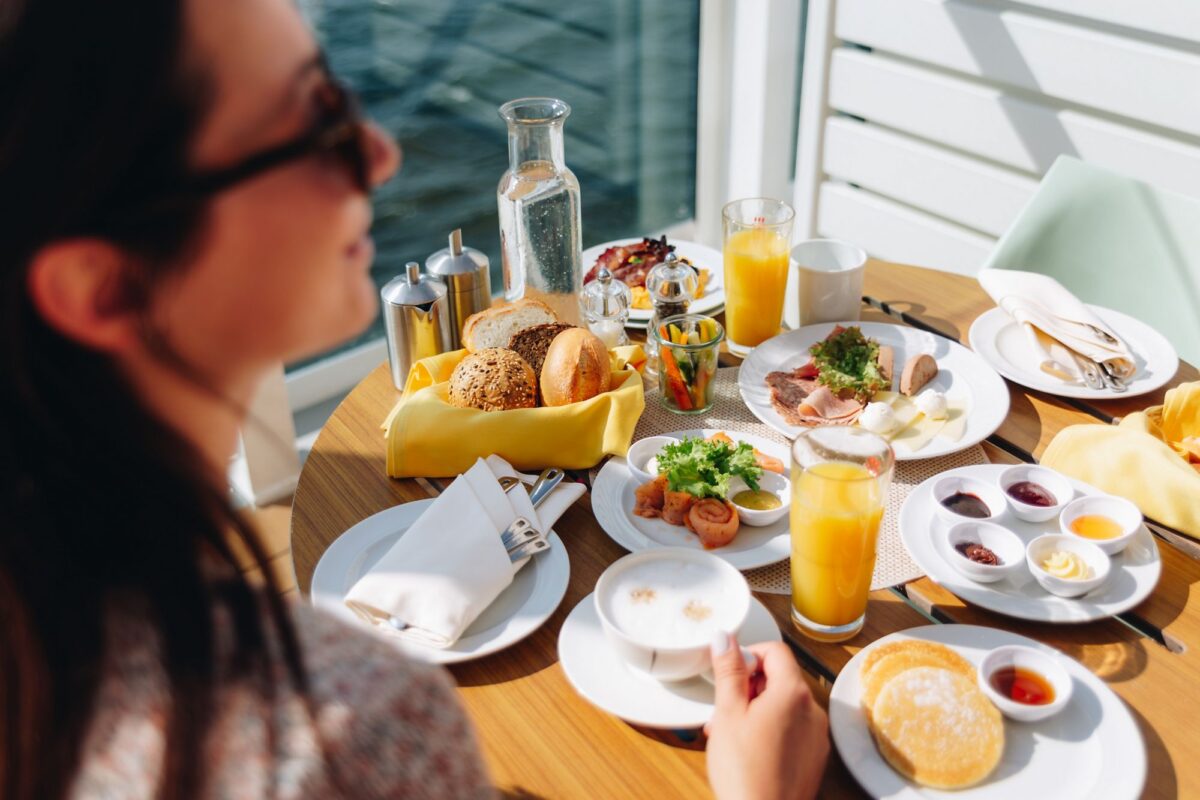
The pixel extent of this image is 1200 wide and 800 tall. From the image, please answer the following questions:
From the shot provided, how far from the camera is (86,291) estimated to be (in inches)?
19.2

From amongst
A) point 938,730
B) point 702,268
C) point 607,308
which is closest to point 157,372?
point 938,730

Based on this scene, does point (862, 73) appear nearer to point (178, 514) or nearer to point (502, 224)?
point (502, 224)

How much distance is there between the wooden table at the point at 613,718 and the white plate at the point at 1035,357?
0.05 meters

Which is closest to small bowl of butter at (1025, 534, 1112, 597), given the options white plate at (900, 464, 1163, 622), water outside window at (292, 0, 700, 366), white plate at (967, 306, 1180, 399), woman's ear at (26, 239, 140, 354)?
white plate at (900, 464, 1163, 622)

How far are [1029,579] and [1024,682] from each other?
175 mm

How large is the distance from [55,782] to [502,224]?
1103mm

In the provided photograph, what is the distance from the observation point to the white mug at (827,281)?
152 centimetres

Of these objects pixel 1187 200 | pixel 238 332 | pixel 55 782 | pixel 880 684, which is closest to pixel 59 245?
pixel 238 332

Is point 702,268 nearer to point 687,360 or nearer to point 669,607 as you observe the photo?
point 687,360

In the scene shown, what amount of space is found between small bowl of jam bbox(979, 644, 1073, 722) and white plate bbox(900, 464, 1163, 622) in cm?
9

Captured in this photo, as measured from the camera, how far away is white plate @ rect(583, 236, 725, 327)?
157 centimetres

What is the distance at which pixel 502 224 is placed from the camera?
1517 millimetres

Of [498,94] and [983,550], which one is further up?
[983,550]

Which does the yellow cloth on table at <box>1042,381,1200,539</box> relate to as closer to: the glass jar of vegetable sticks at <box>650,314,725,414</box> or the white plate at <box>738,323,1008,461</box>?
the white plate at <box>738,323,1008,461</box>
